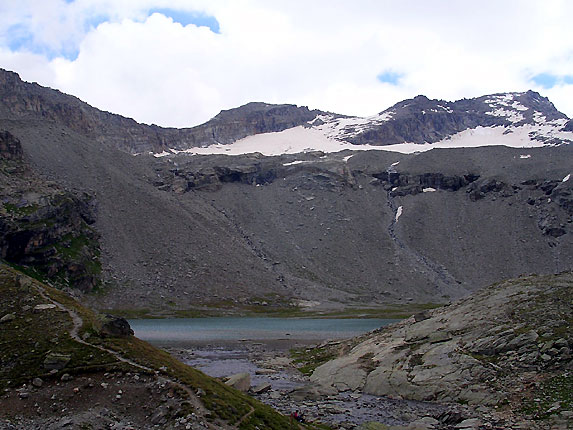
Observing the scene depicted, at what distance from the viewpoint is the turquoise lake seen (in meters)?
82.2

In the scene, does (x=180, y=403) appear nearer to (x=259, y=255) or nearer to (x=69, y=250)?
(x=69, y=250)

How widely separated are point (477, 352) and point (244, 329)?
211ft

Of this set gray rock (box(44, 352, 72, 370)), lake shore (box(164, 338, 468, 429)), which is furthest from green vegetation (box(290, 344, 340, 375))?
gray rock (box(44, 352, 72, 370))

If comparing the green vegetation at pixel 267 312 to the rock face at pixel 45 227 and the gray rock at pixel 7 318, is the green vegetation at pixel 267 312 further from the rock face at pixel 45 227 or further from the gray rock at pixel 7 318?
the gray rock at pixel 7 318

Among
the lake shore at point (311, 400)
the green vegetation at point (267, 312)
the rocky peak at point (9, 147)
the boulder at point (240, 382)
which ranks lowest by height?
Answer: the green vegetation at point (267, 312)

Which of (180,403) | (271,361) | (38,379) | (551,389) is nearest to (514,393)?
(551,389)

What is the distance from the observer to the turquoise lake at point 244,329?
270 ft

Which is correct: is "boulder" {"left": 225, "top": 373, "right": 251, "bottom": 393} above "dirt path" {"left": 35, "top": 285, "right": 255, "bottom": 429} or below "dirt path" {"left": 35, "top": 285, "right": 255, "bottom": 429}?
below

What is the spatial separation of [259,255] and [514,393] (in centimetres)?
13179

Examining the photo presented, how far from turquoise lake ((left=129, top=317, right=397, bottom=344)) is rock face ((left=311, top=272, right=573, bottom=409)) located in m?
32.9

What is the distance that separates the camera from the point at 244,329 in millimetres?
97375

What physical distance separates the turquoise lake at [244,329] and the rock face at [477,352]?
32907mm

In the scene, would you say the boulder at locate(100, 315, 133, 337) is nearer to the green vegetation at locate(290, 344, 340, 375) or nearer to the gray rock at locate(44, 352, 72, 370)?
the gray rock at locate(44, 352, 72, 370)

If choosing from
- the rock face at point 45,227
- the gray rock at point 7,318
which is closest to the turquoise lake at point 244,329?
the rock face at point 45,227
